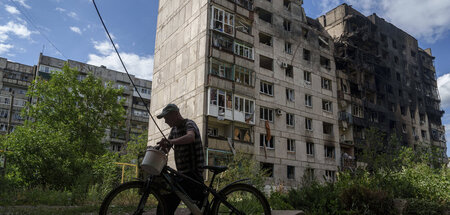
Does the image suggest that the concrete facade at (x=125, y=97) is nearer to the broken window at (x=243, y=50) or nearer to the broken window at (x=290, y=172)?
the broken window at (x=243, y=50)

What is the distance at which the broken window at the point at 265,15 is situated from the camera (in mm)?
34688

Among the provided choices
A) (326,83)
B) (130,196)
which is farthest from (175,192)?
(326,83)

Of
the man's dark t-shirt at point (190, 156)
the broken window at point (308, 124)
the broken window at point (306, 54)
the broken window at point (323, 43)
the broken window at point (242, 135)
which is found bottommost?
the man's dark t-shirt at point (190, 156)

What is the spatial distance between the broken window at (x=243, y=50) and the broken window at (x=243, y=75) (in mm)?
1524

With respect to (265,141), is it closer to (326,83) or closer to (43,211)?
(326,83)

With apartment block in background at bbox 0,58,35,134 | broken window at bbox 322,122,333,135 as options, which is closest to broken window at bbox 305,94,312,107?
broken window at bbox 322,122,333,135

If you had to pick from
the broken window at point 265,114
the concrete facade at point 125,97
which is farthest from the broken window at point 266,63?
the concrete facade at point 125,97

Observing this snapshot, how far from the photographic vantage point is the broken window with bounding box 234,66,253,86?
2998 centimetres

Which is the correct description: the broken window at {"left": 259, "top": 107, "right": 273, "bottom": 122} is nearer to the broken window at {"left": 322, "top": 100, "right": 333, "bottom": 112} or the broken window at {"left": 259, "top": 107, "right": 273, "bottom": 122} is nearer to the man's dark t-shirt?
the broken window at {"left": 322, "top": 100, "right": 333, "bottom": 112}

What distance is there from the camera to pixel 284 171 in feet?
99.3

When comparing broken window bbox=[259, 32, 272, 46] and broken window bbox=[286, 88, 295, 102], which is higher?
broken window bbox=[259, 32, 272, 46]

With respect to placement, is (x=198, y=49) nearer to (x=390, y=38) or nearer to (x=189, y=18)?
(x=189, y=18)

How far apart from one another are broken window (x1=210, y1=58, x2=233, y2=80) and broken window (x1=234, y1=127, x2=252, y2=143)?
4546 millimetres

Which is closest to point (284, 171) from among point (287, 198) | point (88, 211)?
point (287, 198)
